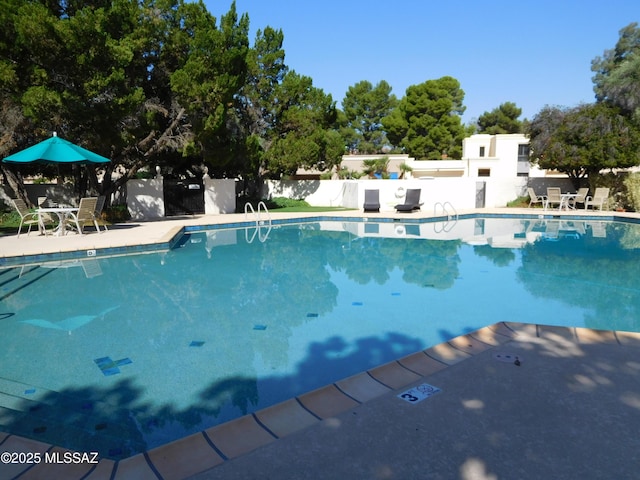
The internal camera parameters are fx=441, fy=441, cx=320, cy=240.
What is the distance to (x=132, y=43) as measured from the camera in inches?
485

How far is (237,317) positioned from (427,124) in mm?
36971

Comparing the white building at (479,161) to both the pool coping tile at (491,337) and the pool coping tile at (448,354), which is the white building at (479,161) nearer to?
the pool coping tile at (491,337)

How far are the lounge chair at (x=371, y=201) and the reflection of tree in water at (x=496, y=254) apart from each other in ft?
23.2

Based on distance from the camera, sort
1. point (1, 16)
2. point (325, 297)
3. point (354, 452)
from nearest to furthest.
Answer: point (354, 452), point (325, 297), point (1, 16)

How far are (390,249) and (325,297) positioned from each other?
4.43 metres

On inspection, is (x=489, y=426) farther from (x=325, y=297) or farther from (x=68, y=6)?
(x=68, y=6)

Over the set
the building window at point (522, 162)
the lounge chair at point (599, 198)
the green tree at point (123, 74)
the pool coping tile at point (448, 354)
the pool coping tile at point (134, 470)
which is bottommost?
the pool coping tile at point (448, 354)

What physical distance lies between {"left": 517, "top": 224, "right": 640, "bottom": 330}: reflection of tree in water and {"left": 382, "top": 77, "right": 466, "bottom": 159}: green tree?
28.3 m

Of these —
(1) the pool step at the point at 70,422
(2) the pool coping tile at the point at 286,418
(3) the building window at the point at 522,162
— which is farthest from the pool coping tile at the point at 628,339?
(3) the building window at the point at 522,162

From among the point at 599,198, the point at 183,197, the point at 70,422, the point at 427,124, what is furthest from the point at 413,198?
the point at 427,124

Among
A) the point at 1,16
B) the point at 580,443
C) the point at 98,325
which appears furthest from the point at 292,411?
the point at 1,16

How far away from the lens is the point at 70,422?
313cm

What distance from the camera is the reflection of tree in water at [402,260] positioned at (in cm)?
788

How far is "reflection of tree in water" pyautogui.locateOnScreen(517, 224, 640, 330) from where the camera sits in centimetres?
575
